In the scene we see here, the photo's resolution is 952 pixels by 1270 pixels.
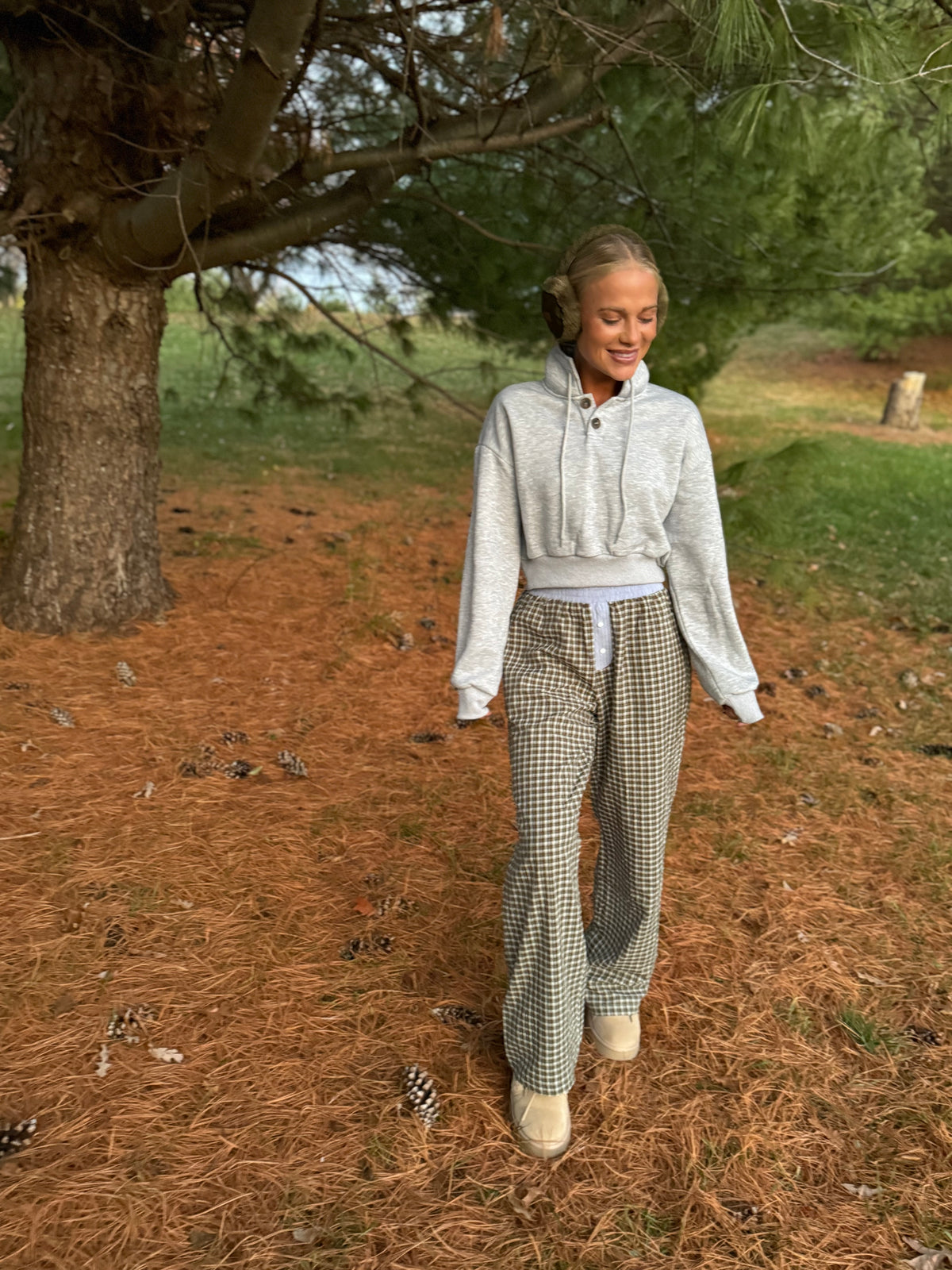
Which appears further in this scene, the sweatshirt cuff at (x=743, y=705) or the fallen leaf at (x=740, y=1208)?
the sweatshirt cuff at (x=743, y=705)

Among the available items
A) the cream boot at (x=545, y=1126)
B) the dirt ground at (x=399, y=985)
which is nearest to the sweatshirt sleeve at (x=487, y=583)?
the cream boot at (x=545, y=1126)

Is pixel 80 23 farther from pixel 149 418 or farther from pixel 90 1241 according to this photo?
pixel 90 1241

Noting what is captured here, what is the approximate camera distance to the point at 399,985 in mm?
2590

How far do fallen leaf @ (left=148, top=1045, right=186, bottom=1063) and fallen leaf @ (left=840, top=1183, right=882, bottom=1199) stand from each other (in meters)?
1.43

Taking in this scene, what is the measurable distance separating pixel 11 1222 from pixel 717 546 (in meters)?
1.83

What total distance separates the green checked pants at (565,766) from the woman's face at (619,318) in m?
0.47

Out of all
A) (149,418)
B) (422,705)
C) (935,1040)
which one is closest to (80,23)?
(149,418)

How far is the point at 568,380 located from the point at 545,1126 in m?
1.50

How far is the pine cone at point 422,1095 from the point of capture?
2158 mm

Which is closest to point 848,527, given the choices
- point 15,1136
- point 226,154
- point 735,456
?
point 735,456

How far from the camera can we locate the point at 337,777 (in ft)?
11.9

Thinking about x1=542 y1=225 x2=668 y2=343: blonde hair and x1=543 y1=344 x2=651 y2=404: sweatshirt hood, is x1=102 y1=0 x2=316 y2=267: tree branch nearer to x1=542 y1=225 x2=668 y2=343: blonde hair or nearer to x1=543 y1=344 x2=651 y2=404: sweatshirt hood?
x1=542 y1=225 x2=668 y2=343: blonde hair

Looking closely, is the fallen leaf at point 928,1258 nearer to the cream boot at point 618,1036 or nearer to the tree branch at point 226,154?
the cream boot at point 618,1036

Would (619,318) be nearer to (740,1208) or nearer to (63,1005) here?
(740,1208)
